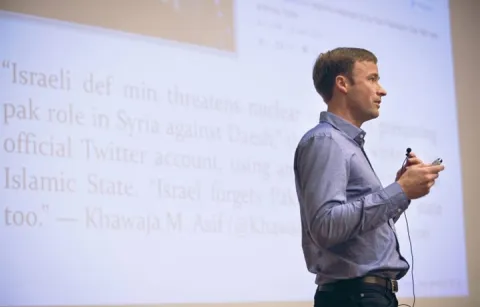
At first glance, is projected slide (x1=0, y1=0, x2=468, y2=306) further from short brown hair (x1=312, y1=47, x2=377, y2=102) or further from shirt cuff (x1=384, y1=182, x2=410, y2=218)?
shirt cuff (x1=384, y1=182, x2=410, y2=218)

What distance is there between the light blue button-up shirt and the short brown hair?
0.54ft

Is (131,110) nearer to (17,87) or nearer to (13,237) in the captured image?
(17,87)

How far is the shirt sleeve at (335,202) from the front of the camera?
187 cm

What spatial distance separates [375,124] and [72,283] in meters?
1.93

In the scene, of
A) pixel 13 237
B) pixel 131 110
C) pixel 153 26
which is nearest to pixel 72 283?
pixel 13 237

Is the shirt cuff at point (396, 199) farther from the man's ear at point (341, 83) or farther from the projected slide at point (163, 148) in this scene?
the projected slide at point (163, 148)

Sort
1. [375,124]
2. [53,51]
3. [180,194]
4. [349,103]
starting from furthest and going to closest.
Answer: [375,124]
[180,194]
[53,51]
[349,103]

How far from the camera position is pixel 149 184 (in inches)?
131

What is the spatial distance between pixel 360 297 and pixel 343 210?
225 mm

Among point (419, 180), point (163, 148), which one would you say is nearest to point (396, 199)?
point (419, 180)

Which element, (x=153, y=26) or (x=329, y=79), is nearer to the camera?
(x=329, y=79)

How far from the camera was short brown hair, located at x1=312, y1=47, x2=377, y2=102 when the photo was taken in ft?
7.11

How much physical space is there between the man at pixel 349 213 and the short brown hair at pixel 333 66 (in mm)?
128

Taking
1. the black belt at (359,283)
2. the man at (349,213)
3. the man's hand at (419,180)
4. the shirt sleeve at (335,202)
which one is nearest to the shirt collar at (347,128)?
the man at (349,213)
